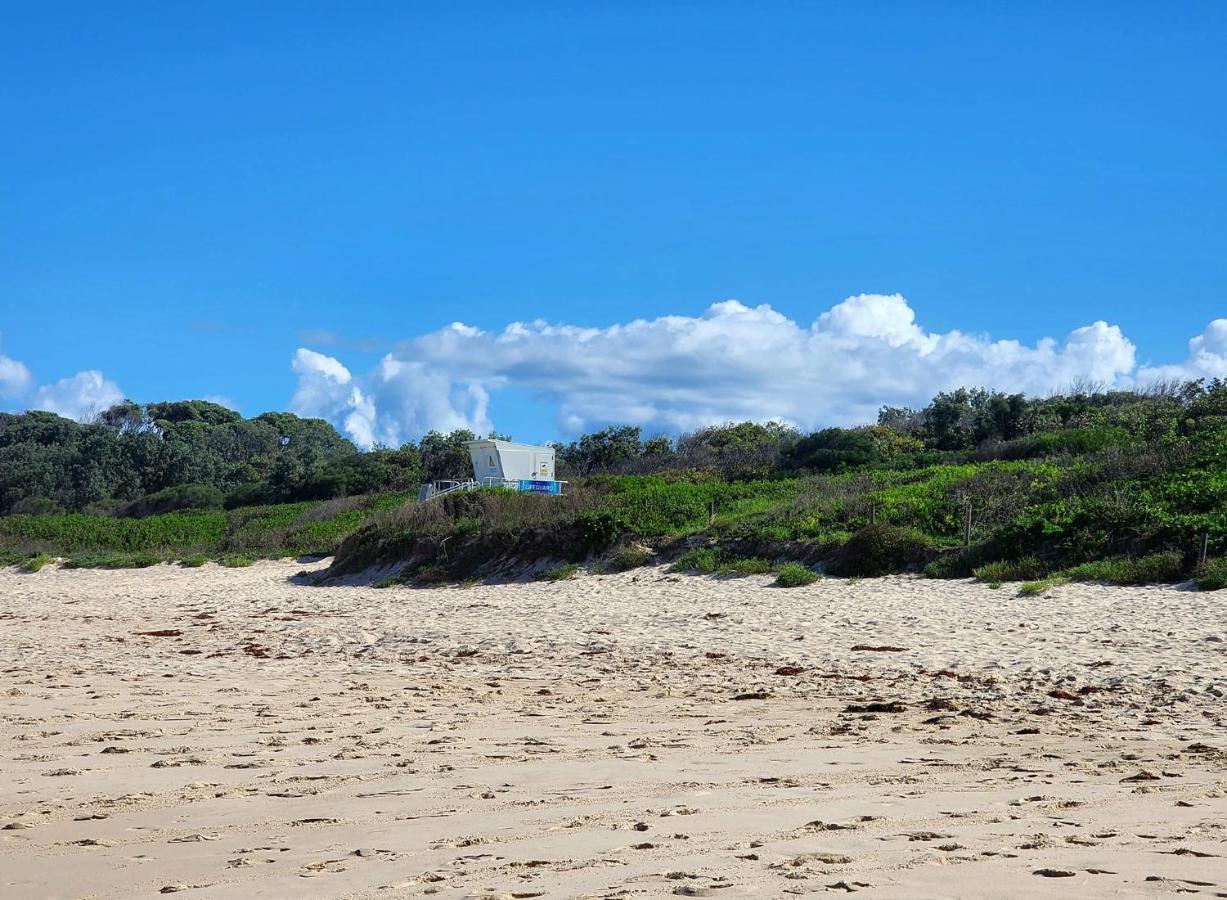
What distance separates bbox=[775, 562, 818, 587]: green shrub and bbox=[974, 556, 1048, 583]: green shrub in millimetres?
2633

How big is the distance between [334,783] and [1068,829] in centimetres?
372

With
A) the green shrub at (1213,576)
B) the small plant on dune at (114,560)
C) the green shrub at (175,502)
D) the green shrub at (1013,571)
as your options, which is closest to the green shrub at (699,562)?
the green shrub at (1013,571)

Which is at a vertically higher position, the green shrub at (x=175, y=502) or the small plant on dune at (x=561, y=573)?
the green shrub at (x=175, y=502)

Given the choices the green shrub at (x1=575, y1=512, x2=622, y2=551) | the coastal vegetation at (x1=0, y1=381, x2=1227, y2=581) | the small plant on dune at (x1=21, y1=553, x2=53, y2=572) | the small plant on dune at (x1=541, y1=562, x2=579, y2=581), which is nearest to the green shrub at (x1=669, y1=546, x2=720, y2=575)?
the coastal vegetation at (x1=0, y1=381, x2=1227, y2=581)

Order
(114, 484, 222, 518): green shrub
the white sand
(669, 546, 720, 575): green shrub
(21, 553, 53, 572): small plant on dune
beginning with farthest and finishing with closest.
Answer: (114, 484, 222, 518): green shrub → (21, 553, 53, 572): small plant on dune → (669, 546, 720, 575): green shrub → the white sand

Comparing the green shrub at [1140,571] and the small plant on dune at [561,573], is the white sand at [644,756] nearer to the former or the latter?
the green shrub at [1140,571]

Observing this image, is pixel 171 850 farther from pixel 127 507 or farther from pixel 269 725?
pixel 127 507

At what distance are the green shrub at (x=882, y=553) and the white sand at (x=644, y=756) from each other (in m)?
2.91

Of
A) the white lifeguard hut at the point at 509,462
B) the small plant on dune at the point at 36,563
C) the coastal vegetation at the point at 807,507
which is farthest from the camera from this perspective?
the white lifeguard hut at the point at 509,462

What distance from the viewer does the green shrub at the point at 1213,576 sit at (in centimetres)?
1428

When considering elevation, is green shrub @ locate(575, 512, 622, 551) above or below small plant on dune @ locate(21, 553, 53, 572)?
above

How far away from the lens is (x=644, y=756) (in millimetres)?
6770

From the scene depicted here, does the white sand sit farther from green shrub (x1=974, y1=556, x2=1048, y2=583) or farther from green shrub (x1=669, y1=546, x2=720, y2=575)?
green shrub (x1=669, y1=546, x2=720, y2=575)

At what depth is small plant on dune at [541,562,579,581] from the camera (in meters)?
22.0
